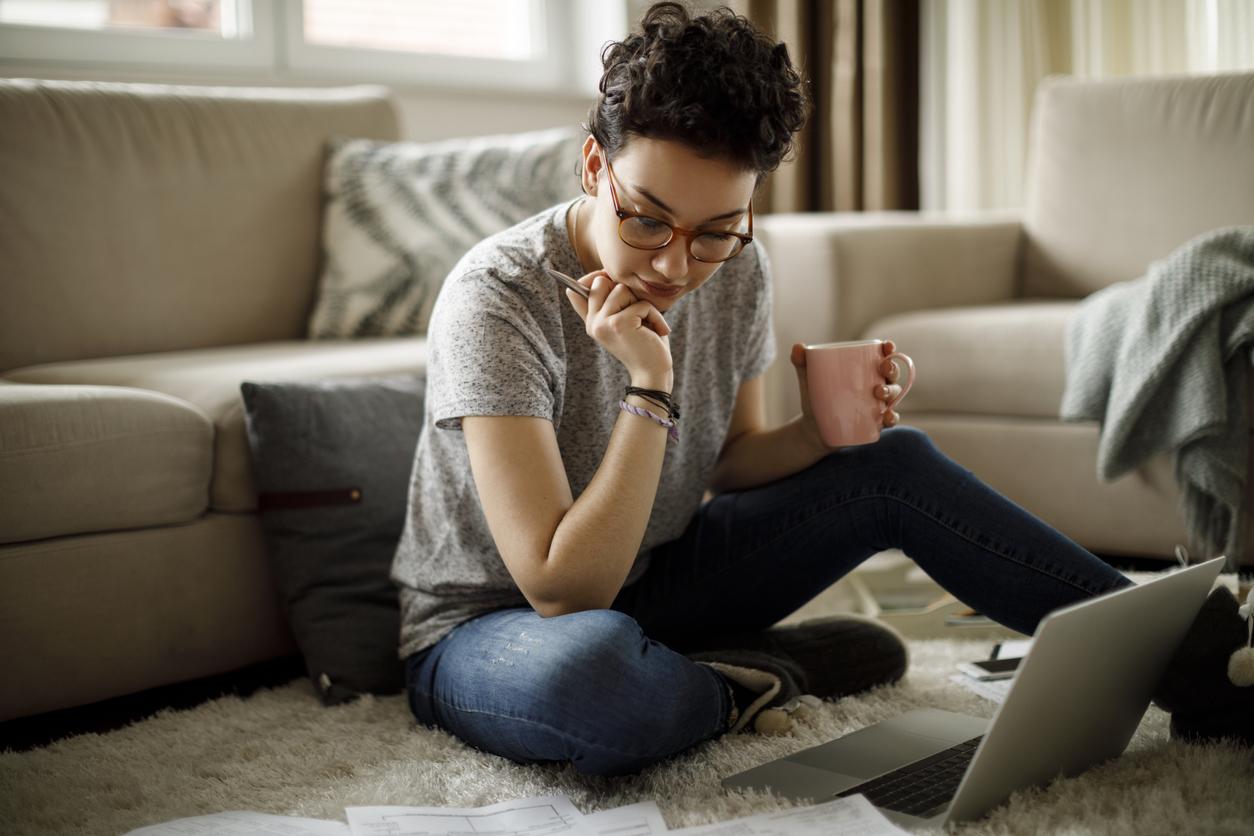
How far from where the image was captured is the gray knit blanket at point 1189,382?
195cm

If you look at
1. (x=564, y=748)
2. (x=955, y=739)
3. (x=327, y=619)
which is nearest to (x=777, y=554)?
(x=955, y=739)

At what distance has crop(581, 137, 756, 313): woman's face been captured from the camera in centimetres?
115

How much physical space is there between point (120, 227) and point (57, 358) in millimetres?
263

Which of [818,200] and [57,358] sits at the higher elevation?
[818,200]

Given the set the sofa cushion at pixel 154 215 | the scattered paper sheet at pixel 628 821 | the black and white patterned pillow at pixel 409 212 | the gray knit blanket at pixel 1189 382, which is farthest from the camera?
the black and white patterned pillow at pixel 409 212

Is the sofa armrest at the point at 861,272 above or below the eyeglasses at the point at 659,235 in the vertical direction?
below

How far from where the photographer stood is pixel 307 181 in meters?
2.46

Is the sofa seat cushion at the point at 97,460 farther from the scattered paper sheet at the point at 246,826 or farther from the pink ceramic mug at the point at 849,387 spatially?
the pink ceramic mug at the point at 849,387

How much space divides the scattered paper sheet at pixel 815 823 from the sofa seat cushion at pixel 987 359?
127cm

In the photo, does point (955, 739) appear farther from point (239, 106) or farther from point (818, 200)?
point (818, 200)

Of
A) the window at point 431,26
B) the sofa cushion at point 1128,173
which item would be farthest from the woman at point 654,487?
the window at point 431,26

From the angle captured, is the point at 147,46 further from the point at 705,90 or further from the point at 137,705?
the point at 705,90

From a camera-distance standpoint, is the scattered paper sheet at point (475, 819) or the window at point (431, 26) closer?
the scattered paper sheet at point (475, 819)

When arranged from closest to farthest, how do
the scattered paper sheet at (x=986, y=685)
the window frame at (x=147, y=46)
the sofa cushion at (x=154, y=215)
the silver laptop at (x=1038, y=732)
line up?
1. the silver laptop at (x=1038, y=732)
2. the scattered paper sheet at (x=986, y=685)
3. the sofa cushion at (x=154, y=215)
4. the window frame at (x=147, y=46)
